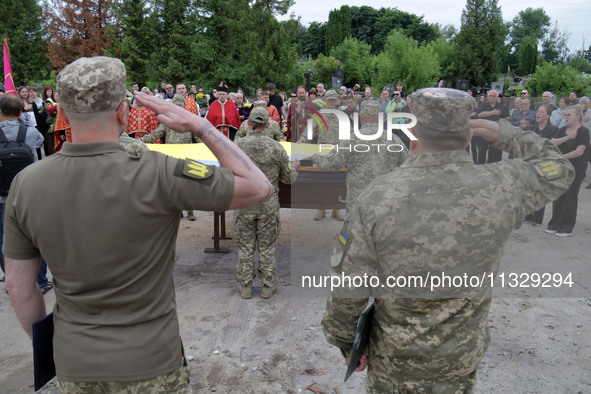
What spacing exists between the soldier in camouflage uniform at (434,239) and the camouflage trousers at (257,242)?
2.85 metres

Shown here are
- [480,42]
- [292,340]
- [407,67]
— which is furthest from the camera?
[480,42]

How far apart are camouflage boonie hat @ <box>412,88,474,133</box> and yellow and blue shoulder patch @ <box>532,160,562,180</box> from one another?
350 millimetres

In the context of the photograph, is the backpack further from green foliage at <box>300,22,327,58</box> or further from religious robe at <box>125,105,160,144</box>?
green foliage at <box>300,22,327,58</box>

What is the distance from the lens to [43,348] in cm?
151

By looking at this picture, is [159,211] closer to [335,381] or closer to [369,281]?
[369,281]

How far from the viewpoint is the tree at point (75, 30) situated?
26.1 metres

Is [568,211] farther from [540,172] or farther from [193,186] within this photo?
[193,186]

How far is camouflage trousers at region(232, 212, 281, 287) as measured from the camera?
4.62 metres

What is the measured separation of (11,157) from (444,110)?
13.0 feet

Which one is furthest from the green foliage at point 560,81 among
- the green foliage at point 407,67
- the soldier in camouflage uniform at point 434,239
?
the soldier in camouflage uniform at point 434,239

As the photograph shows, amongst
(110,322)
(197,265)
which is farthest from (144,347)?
(197,265)

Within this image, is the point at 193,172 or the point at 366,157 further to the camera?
the point at 366,157

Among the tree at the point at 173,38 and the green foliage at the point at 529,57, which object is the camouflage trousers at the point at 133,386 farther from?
the green foliage at the point at 529,57

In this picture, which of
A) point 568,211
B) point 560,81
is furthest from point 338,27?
point 568,211
